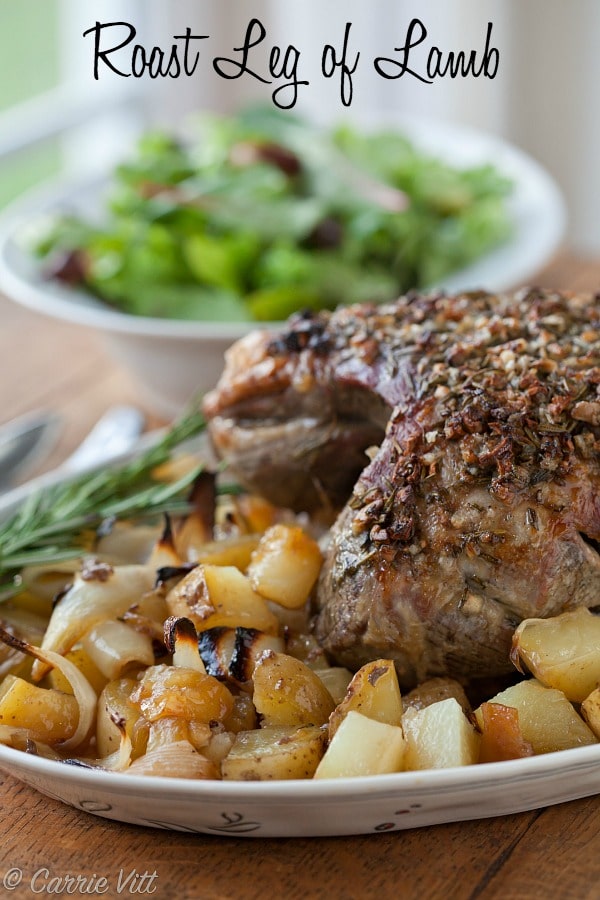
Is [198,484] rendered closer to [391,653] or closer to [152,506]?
[152,506]

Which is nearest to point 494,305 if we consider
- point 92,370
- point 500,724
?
point 500,724

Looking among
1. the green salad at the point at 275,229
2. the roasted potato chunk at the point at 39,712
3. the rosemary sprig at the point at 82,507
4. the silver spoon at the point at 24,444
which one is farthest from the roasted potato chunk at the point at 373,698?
the green salad at the point at 275,229

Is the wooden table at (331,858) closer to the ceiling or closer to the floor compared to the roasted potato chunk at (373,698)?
closer to the floor

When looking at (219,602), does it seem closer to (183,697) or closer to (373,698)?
(183,697)

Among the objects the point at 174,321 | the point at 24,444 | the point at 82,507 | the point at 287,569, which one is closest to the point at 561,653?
the point at 287,569

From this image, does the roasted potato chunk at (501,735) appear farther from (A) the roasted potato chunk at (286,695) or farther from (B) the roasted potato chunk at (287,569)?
(B) the roasted potato chunk at (287,569)

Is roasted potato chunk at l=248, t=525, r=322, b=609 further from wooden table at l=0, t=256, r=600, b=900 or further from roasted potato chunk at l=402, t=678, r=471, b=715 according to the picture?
wooden table at l=0, t=256, r=600, b=900
